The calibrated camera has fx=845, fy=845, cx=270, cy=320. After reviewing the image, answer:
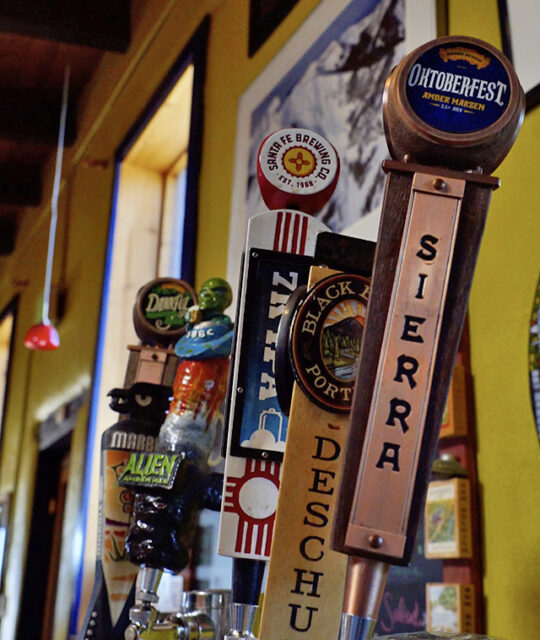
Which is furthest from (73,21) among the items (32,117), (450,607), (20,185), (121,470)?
(450,607)

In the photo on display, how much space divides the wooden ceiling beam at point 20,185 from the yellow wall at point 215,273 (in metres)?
0.19

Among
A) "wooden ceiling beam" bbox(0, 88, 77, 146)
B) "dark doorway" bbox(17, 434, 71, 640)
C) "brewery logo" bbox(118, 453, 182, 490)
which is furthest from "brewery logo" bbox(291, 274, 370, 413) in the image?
"wooden ceiling beam" bbox(0, 88, 77, 146)

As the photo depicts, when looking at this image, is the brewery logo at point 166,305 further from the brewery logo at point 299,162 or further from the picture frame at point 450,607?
the picture frame at point 450,607

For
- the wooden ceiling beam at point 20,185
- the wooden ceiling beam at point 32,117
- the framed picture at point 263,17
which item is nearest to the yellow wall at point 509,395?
the framed picture at point 263,17

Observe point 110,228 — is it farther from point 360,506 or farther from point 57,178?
point 360,506

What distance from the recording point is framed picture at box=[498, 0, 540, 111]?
5.36 ft

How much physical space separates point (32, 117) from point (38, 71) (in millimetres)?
391

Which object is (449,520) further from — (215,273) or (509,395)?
(215,273)

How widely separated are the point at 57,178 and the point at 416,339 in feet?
19.4

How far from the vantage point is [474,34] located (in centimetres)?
187

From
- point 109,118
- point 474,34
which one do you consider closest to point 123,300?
point 109,118

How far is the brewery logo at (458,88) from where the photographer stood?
2.92ft

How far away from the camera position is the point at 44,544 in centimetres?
562

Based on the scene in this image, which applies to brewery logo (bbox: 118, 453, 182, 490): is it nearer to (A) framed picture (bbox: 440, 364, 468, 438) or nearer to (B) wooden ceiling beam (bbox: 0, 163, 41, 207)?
(A) framed picture (bbox: 440, 364, 468, 438)
